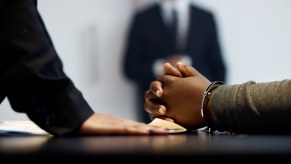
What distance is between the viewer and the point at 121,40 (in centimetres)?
325

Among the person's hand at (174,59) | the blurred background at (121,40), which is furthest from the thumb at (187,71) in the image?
the blurred background at (121,40)

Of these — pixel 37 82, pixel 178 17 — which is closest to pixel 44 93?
pixel 37 82

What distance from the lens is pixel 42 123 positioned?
68 centimetres

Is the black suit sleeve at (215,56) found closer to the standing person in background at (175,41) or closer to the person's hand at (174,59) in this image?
the standing person in background at (175,41)

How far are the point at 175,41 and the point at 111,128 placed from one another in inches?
86.1

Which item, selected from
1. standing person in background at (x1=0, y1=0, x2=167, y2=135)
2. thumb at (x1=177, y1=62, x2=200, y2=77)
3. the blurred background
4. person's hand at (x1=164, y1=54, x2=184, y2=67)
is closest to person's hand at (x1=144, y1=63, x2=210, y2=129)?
thumb at (x1=177, y1=62, x2=200, y2=77)

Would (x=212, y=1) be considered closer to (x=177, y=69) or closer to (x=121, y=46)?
(x=121, y=46)

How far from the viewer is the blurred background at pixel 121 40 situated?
9.43 ft

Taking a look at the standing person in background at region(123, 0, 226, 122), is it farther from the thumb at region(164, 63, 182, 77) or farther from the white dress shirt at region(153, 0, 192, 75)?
the thumb at region(164, 63, 182, 77)

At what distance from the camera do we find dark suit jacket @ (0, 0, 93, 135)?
67cm

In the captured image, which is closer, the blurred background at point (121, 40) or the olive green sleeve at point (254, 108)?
the olive green sleeve at point (254, 108)

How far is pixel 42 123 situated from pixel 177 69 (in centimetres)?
41

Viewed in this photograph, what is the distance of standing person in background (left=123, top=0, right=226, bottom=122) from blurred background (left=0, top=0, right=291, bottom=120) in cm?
13

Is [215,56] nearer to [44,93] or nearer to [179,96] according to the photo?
[179,96]
